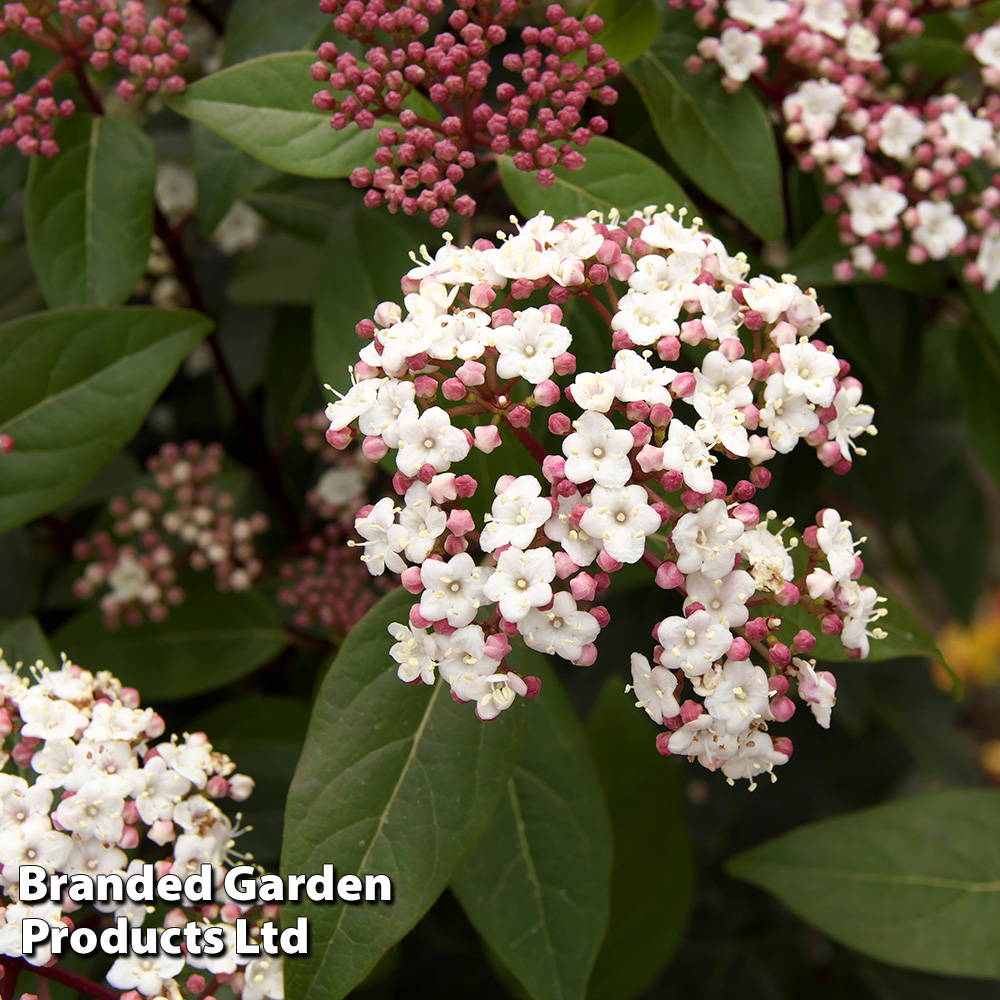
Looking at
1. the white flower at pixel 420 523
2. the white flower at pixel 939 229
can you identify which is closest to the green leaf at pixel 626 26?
the white flower at pixel 939 229

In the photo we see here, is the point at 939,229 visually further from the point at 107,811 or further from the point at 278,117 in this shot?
the point at 107,811

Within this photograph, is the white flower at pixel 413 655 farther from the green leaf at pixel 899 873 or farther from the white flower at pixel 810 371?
the green leaf at pixel 899 873

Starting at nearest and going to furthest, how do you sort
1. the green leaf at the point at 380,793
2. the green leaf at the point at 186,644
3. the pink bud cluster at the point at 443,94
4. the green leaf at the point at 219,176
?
the green leaf at the point at 380,793
the pink bud cluster at the point at 443,94
the green leaf at the point at 219,176
the green leaf at the point at 186,644

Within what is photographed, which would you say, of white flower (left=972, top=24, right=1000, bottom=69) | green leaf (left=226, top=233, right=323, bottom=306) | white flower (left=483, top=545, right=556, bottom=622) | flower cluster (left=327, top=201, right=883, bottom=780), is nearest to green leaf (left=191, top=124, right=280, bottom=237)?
green leaf (left=226, top=233, right=323, bottom=306)

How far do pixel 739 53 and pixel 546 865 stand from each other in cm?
132

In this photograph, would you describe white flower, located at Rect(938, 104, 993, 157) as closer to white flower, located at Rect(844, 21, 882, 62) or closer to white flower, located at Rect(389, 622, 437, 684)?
white flower, located at Rect(844, 21, 882, 62)

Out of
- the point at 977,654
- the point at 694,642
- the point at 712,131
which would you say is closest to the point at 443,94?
the point at 712,131

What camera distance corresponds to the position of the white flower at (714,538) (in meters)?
1.05

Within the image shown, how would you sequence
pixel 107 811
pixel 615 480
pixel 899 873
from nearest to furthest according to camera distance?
pixel 615 480
pixel 107 811
pixel 899 873

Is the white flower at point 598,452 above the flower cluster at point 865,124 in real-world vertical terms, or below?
below

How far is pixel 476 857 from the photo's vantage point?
1.42 metres

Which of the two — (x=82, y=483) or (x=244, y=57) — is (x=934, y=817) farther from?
(x=244, y=57)

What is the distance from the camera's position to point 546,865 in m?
1.42

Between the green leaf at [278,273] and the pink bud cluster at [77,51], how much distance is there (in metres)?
0.52
